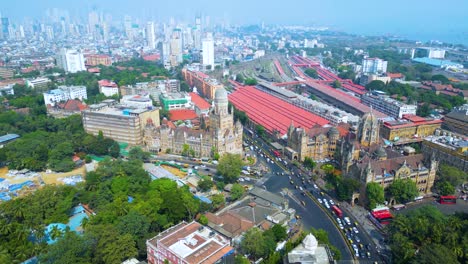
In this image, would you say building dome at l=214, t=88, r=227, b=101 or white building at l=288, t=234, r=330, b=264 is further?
building dome at l=214, t=88, r=227, b=101

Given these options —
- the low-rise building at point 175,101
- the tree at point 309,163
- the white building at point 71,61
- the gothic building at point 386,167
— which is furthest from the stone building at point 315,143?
the white building at point 71,61

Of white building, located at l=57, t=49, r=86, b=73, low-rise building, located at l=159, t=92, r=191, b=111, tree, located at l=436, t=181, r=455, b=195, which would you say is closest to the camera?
tree, located at l=436, t=181, r=455, b=195

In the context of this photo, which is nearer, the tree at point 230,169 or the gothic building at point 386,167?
the gothic building at point 386,167

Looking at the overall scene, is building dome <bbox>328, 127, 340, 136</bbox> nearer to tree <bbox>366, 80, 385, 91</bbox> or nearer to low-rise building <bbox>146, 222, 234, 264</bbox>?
low-rise building <bbox>146, 222, 234, 264</bbox>

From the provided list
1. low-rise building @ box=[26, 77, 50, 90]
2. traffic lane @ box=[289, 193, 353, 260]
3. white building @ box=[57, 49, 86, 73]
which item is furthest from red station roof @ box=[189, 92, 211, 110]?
white building @ box=[57, 49, 86, 73]

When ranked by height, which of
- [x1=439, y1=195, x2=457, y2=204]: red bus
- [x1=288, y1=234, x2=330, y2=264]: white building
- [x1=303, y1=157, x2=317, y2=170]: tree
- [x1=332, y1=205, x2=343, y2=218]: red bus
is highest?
[x1=288, y1=234, x2=330, y2=264]: white building

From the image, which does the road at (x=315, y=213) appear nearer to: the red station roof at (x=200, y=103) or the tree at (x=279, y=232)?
the tree at (x=279, y=232)
